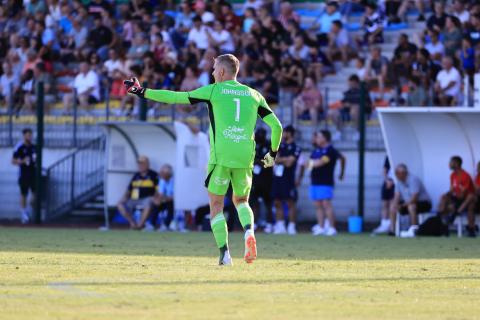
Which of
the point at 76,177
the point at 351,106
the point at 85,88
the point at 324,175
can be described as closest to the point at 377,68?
the point at 351,106

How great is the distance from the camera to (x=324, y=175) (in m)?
23.1

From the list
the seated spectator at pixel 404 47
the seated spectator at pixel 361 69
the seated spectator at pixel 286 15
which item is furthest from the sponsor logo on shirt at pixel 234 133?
Answer: the seated spectator at pixel 286 15

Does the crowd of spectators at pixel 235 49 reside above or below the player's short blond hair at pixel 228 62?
above

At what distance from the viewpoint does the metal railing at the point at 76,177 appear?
25984 mm

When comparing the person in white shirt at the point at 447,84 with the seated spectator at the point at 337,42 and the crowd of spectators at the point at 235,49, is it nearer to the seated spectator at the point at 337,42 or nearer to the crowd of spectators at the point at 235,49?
the crowd of spectators at the point at 235,49

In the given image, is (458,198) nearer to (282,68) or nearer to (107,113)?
(282,68)

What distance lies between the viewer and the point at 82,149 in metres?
26.2

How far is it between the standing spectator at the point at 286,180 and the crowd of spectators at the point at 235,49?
1.52 metres

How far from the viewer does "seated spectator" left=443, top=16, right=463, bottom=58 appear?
82.4 feet

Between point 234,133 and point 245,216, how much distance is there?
845 mm

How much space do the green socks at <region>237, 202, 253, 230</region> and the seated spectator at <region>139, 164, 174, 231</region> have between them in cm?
1152

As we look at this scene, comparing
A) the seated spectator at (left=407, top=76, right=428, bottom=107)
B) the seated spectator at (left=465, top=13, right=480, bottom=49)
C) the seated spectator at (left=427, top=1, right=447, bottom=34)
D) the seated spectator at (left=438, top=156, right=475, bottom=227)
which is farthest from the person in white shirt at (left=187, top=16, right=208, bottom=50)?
the seated spectator at (left=438, top=156, right=475, bottom=227)

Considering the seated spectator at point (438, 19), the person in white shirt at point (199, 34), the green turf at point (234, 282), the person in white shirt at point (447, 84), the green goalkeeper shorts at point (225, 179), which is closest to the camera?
the green turf at point (234, 282)

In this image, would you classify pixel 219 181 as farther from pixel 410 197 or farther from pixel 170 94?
pixel 410 197
